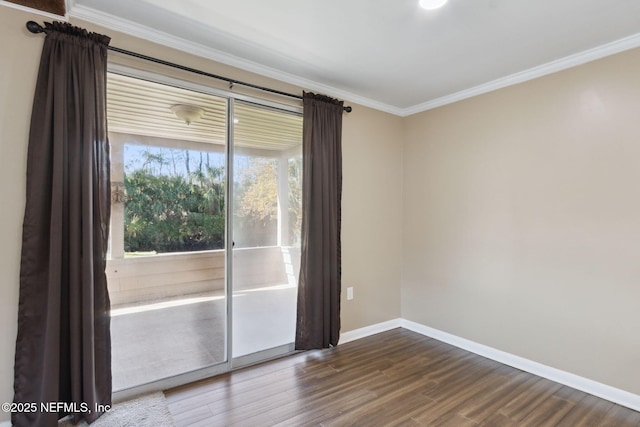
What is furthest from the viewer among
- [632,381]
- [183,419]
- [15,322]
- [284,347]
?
[284,347]

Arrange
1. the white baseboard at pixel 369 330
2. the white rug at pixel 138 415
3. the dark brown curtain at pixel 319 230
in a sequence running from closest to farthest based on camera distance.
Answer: the white rug at pixel 138 415
the dark brown curtain at pixel 319 230
the white baseboard at pixel 369 330

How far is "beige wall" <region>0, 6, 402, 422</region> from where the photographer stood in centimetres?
181

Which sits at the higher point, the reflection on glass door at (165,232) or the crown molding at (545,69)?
the crown molding at (545,69)

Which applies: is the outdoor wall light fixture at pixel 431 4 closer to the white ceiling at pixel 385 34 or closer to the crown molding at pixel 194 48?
the white ceiling at pixel 385 34

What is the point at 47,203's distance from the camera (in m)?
1.87

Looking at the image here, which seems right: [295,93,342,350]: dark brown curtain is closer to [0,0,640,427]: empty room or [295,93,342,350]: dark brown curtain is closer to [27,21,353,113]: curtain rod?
[0,0,640,427]: empty room

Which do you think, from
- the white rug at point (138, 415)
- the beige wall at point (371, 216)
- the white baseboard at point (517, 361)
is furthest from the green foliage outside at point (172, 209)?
the white baseboard at point (517, 361)

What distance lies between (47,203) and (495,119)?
359 cm

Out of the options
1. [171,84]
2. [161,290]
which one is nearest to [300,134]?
[171,84]

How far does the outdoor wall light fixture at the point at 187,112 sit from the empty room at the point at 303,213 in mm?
24

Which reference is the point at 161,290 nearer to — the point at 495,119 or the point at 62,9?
the point at 62,9

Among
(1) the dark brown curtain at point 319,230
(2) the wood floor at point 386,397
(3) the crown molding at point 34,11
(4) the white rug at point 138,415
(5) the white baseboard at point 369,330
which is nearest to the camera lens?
(3) the crown molding at point 34,11

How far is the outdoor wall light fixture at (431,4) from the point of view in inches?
72.7

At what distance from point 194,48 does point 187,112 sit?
47 centimetres
